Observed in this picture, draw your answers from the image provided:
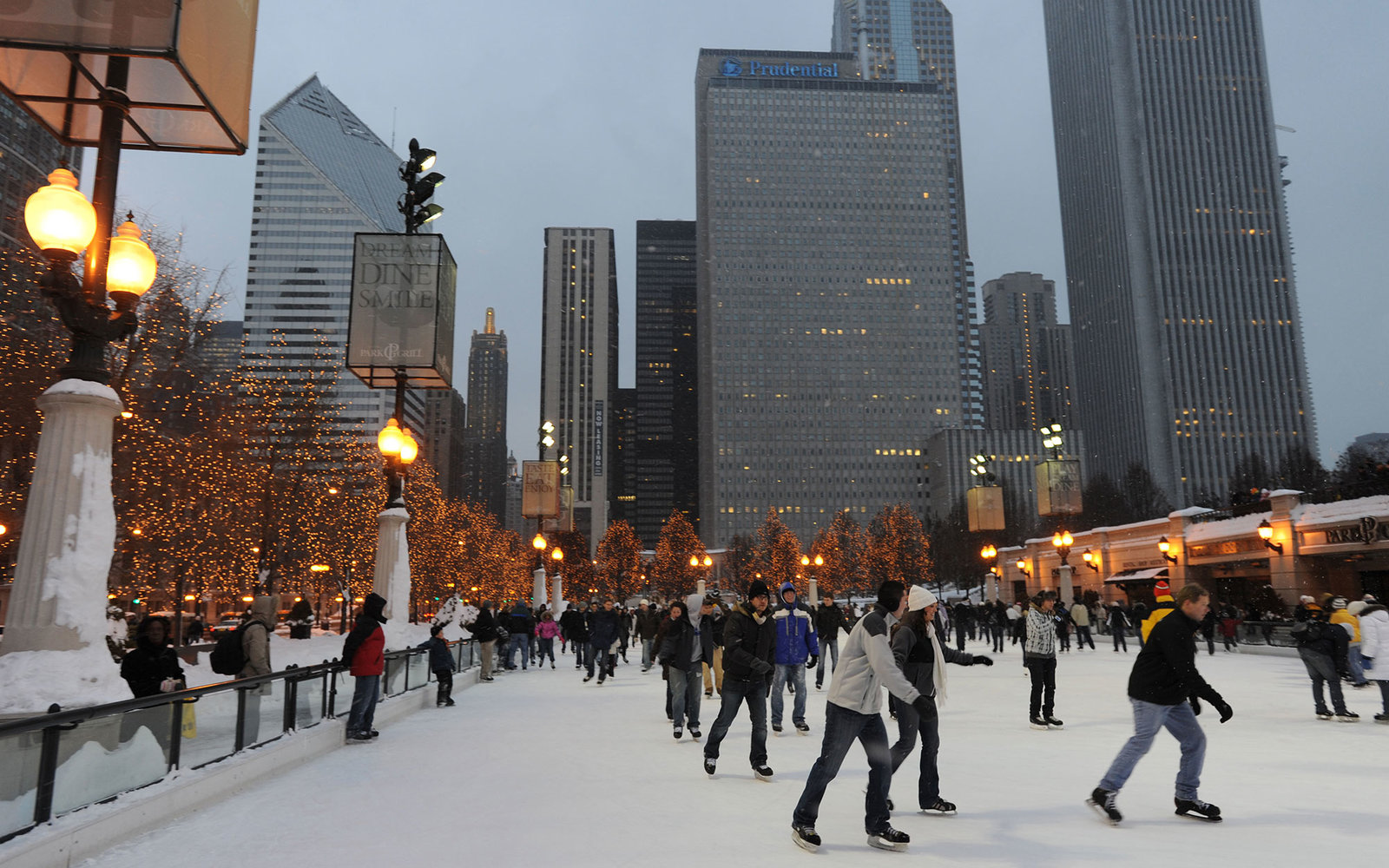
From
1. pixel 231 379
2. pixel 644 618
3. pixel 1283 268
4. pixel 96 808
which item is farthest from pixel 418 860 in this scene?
pixel 1283 268

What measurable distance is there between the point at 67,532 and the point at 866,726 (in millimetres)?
5845

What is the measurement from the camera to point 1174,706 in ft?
20.2

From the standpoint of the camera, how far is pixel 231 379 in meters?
28.2

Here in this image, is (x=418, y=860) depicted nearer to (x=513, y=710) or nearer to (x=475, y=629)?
(x=513, y=710)

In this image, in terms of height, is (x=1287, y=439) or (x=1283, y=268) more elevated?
(x=1283, y=268)

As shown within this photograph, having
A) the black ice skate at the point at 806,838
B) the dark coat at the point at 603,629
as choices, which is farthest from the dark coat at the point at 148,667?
the dark coat at the point at 603,629

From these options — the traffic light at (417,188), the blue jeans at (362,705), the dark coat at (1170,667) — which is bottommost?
the blue jeans at (362,705)

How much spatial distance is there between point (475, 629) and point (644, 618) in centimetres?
476

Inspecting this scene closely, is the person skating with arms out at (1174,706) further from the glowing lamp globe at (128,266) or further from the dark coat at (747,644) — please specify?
the glowing lamp globe at (128,266)

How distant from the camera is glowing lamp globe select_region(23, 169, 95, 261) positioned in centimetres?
629

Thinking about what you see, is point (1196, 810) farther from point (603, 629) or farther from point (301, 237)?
point (301, 237)

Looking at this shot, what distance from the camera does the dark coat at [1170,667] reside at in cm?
601

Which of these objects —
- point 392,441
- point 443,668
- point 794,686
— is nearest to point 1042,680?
point 794,686

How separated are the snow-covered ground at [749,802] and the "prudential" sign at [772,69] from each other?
17400 centimetres
